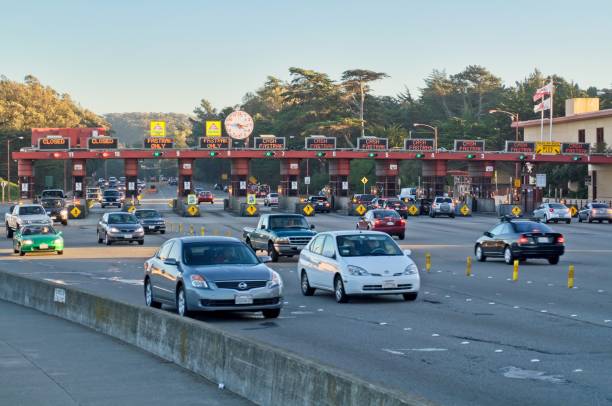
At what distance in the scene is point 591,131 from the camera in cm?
10462

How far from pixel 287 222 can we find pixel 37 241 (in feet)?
37.3

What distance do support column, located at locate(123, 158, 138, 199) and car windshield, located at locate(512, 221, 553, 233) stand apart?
58.8 meters

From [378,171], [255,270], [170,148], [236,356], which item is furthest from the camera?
[378,171]

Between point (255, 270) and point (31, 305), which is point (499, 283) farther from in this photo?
point (31, 305)

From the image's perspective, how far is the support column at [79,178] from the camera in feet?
289

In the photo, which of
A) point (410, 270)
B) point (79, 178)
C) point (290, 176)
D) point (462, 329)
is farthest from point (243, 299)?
point (290, 176)

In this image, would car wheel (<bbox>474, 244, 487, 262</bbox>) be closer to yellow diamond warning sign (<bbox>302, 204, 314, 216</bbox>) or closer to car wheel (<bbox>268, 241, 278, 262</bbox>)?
car wheel (<bbox>268, 241, 278, 262</bbox>)

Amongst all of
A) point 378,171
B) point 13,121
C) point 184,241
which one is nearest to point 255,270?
point 184,241

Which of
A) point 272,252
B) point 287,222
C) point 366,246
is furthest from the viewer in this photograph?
point 287,222

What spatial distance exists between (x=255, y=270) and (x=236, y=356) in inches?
305

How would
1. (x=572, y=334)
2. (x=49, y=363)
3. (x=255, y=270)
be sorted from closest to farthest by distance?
1. (x=49, y=363)
2. (x=572, y=334)
3. (x=255, y=270)

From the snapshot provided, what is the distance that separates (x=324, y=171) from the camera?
16200 cm

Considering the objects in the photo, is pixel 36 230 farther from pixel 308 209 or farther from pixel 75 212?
pixel 308 209

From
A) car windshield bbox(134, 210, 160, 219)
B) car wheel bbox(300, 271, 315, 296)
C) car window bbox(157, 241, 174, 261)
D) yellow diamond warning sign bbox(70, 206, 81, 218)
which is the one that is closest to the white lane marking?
car window bbox(157, 241, 174, 261)
